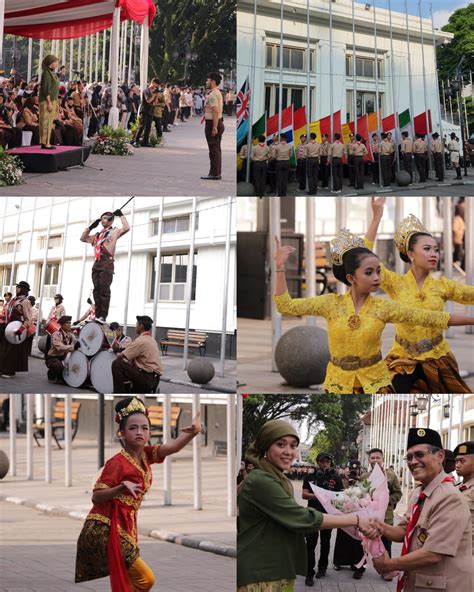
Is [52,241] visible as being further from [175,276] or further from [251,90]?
[251,90]

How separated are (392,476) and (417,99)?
7.54 feet

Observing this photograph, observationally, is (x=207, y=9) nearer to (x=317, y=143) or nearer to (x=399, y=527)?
(x=317, y=143)

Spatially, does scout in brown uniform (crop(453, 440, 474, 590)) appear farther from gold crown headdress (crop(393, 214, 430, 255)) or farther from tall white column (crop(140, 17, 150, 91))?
tall white column (crop(140, 17, 150, 91))

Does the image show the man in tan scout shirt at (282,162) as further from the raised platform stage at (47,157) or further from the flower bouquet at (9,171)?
the flower bouquet at (9,171)

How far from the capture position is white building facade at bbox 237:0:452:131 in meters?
6.99

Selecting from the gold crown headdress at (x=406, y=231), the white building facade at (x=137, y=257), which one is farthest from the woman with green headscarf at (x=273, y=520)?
the gold crown headdress at (x=406, y=231)

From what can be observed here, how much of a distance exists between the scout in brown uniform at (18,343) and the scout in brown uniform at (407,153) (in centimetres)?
239

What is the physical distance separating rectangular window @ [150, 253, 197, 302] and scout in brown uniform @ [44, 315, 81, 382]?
53cm

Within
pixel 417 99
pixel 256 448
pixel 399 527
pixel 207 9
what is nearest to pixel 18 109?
pixel 207 9

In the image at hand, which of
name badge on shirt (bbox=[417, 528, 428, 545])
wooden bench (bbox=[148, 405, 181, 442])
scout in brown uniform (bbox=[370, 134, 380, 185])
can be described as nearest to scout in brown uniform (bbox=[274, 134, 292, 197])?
scout in brown uniform (bbox=[370, 134, 380, 185])

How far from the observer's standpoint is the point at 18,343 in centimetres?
712

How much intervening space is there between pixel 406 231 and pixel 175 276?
1.33m

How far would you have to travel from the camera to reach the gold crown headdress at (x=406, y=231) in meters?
6.69

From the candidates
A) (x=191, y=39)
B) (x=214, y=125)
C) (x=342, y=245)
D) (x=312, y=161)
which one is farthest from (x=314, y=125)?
(x=342, y=245)
